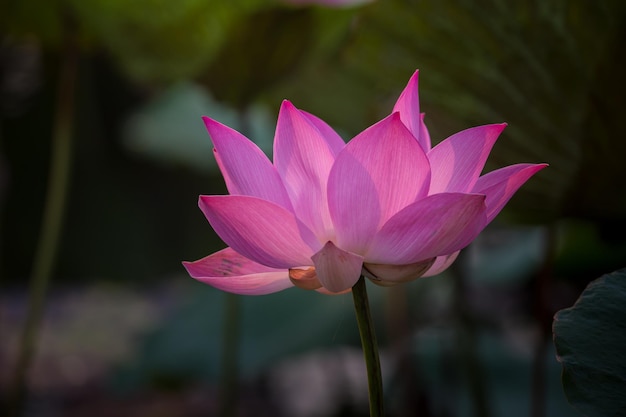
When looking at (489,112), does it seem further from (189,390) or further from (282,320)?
(189,390)

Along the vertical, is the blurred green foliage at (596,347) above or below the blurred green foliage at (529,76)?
below

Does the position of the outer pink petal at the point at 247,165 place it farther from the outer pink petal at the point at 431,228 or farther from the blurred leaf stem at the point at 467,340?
the blurred leaf stem at the point at 467,340

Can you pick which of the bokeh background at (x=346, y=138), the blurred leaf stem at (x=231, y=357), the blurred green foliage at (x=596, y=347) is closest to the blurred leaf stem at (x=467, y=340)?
the bokeh background at (x=346, y=138)

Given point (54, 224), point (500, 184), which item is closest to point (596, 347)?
point (500, 184)

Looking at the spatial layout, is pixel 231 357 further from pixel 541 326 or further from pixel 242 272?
pixel 242 272

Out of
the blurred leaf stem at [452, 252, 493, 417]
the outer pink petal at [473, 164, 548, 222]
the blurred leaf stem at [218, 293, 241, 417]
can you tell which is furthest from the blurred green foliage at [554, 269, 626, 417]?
the blurred leaf stem at [218, 293, 241, 417]

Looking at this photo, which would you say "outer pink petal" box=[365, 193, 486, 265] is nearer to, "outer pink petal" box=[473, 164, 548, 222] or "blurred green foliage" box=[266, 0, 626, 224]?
"outer pink petal" box=[473, 164, 548, 222]

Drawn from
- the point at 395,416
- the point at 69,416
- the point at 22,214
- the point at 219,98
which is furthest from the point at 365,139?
the point at 22,214
